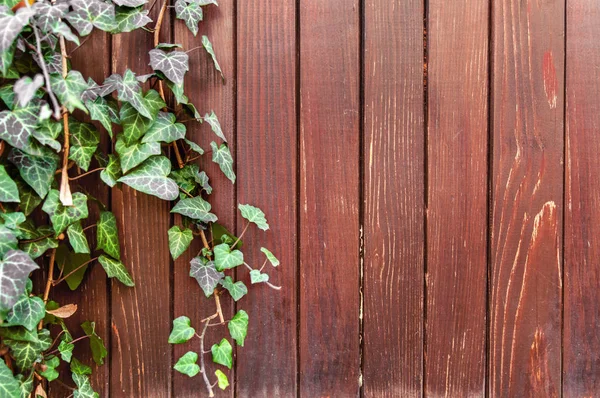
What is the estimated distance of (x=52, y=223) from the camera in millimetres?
1068

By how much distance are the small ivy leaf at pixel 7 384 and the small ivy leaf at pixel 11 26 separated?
60 cm

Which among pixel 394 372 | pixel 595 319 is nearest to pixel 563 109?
pixel 595 319

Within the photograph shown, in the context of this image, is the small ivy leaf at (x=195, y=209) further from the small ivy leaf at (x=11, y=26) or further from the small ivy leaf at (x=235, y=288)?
the small ivy leaf at (x=11, y=26)

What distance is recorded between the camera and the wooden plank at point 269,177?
46.6 inches

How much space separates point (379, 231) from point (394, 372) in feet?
1.08

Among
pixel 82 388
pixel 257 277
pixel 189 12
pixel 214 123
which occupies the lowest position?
pixel 82 388

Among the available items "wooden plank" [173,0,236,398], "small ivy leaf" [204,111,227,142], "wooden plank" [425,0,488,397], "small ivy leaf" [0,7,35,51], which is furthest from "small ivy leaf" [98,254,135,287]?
"wooden plank" [425,0,488,397]

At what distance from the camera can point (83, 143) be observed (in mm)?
1098

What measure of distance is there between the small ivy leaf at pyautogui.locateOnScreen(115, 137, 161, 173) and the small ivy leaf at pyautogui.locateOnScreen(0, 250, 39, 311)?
26 centimetres

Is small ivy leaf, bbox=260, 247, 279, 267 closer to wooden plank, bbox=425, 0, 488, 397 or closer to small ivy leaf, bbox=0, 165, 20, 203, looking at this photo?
wooden plank, bbox=425, 0, 488, 397

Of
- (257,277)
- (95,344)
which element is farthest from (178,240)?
(95,344)

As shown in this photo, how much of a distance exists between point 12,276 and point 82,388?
0.34 meters

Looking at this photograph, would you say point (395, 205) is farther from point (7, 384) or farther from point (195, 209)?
point (7, 384)

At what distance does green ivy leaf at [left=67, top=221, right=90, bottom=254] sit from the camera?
1.07 m
